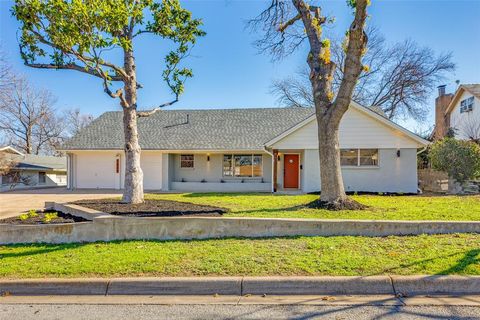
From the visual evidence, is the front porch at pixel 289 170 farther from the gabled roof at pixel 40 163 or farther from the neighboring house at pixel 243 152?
the gabled roof at pixel 40 163

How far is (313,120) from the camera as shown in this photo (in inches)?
607

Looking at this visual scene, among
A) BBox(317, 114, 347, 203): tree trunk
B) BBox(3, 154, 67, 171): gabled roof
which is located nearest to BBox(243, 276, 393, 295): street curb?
BBox(317, 114, 347, 203): tree trunk

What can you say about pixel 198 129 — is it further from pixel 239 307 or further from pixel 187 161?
pixel 239 307

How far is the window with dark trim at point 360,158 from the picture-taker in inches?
607

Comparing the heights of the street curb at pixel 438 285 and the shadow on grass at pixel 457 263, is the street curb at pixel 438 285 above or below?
below

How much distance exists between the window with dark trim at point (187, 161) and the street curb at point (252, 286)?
578 inches

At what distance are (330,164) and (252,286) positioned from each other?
5.48 m

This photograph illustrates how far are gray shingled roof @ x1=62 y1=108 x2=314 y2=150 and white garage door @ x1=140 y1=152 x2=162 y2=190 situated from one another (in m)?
0.70

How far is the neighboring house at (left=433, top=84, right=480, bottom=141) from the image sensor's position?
79.2 feet

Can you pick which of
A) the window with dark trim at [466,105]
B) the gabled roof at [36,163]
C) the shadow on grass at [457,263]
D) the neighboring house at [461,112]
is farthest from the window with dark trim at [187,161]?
the window with dark trim at [466,105]

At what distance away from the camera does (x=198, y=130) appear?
20375 millimetres

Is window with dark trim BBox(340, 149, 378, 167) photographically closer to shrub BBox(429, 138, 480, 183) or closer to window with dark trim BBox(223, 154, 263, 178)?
shrub BBox(429, 138, 480, 183)

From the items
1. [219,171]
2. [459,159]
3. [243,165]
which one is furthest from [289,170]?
[459,159]

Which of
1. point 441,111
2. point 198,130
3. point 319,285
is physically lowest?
point 319,285
